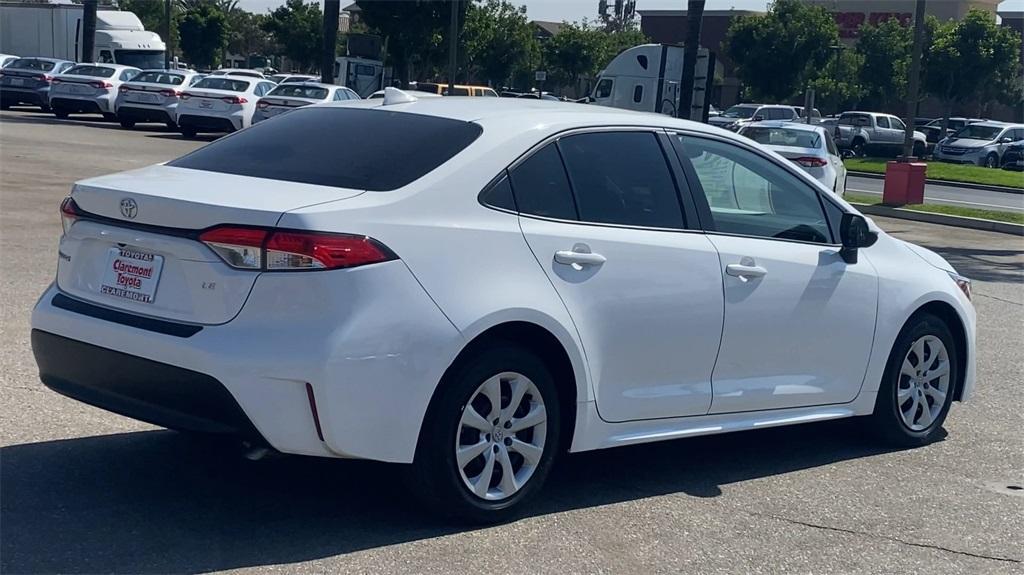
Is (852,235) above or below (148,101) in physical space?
above

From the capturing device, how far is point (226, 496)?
525 cm

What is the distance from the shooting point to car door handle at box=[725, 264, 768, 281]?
577cm

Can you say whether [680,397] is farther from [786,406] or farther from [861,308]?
[861,308]

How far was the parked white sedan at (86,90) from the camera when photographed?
34.0m

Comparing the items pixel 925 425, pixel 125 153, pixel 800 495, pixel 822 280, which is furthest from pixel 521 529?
pixel 125 153

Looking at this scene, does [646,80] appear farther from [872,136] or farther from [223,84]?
[872,136]

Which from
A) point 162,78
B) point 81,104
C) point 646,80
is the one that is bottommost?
point 81,104

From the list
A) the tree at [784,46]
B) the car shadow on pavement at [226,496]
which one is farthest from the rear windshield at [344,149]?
the tree at [784,46]

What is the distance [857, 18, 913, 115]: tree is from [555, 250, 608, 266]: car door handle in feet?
184

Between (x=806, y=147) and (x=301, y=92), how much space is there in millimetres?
14190

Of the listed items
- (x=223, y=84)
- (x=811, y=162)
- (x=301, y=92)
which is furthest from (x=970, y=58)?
(x=811, y=162)

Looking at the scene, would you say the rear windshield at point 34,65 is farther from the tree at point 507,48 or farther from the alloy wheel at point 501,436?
the alloy wheel at point 501,436

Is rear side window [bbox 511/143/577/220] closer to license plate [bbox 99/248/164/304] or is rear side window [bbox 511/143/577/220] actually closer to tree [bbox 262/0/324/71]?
license plate [bbox 99/248/164/304]

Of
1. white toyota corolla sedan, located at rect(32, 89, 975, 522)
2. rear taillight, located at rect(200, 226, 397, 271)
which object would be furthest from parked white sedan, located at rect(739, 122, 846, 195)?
rear taillight, located at rect(200, 226, 397, 271)
